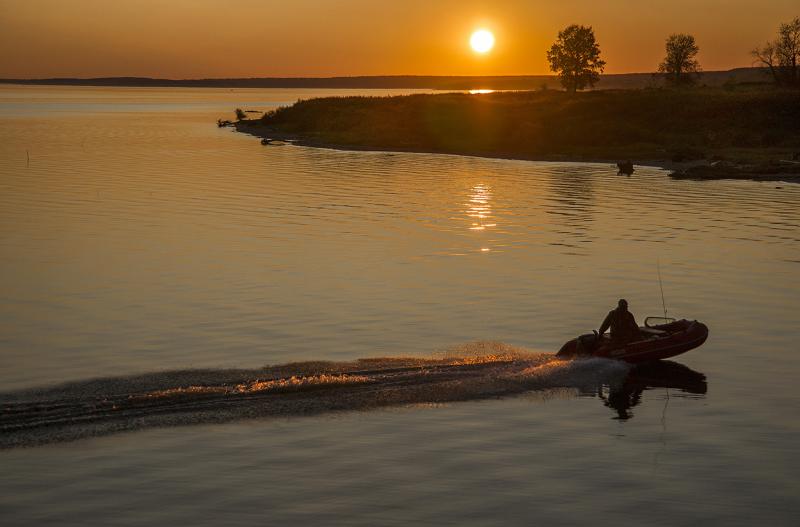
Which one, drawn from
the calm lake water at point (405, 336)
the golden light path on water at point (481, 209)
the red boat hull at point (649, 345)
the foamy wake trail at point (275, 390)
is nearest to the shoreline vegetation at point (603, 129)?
the golden light path on water at point (481, 209)

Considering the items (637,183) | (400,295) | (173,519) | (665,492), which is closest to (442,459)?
(665,492)

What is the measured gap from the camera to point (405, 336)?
3431 cm

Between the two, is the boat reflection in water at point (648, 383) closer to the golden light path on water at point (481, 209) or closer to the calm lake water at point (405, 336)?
the calm lake water at point (405, 336)

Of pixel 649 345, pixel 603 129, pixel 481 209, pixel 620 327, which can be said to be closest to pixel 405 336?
pixel 620 327

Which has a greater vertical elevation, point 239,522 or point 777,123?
point 777,123

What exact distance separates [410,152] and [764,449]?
4343 inches

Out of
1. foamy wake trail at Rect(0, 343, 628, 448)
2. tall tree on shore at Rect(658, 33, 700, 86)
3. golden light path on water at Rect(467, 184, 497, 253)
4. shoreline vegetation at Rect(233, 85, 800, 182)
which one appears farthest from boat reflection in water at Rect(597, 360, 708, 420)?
tall tree on shore at Rect(658, 33, 700, 86)

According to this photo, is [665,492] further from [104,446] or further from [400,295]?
[400,295]

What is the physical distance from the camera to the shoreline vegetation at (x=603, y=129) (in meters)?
109

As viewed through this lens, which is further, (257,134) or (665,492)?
(257,134)

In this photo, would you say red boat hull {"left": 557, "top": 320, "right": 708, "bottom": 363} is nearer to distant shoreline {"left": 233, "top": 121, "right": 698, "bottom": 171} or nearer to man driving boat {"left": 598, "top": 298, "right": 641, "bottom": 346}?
man driving boat {"left": 598, "top": 298, "right": 641, "bottom": 346}

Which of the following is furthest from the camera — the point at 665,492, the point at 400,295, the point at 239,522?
the point at 400,295

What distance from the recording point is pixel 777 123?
399 ft

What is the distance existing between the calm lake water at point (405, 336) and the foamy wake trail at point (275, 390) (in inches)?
21.3
